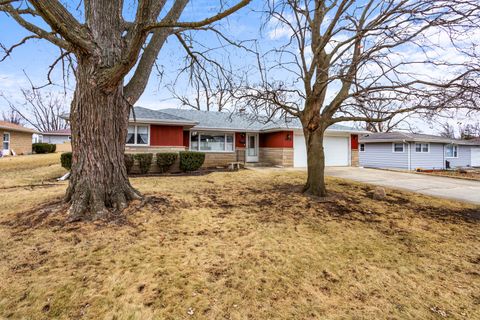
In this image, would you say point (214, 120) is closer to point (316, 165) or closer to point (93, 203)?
point (316, 165)

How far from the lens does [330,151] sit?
1680 cm

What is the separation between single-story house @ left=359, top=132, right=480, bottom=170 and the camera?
1947 centimetres

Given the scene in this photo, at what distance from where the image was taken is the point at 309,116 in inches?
287

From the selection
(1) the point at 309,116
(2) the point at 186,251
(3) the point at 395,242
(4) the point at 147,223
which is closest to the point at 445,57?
(1) the point at 309,116

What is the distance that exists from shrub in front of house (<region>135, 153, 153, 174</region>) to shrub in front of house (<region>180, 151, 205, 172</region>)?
5.33 ft

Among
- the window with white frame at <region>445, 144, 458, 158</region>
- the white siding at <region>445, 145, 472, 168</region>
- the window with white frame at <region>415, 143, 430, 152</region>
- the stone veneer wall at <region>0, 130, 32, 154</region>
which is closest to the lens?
the window with white frame at <region>415, 143, 430, 152</region>

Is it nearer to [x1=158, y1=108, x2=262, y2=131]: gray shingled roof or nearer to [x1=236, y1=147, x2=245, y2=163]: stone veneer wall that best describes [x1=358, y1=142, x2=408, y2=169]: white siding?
[x1=158, y1=108, x2=262, y2=131]: gray shingled roof

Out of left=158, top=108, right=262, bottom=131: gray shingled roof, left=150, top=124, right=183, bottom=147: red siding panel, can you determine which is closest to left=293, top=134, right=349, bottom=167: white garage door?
left=158, top=108, right=262, bottom=131: gray shingled roof

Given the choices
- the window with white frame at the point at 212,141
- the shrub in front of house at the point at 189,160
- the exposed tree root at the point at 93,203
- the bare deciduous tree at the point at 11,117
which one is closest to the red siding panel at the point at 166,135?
the shrub in front of house at the point at 189,160

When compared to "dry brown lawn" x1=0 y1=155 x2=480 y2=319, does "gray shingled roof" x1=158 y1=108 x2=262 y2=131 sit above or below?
above

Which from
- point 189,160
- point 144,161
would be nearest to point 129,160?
point 144,161

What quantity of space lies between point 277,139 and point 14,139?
23.7 m

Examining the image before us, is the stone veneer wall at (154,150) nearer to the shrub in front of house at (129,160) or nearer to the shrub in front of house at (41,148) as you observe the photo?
the shrub in front of house at (129,160)

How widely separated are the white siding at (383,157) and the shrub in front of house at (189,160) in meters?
17.1
